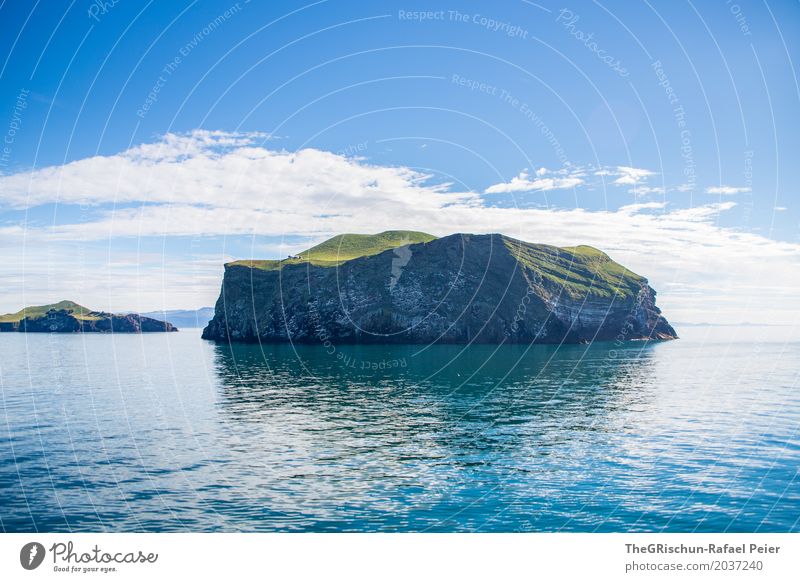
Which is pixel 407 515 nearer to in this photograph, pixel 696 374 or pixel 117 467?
pixel 117 467

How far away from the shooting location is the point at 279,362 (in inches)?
4828

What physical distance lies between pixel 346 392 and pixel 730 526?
172ft

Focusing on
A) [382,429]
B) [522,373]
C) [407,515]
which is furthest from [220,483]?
[522,373]

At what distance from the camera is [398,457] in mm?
39344

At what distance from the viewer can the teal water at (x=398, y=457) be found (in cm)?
2734
